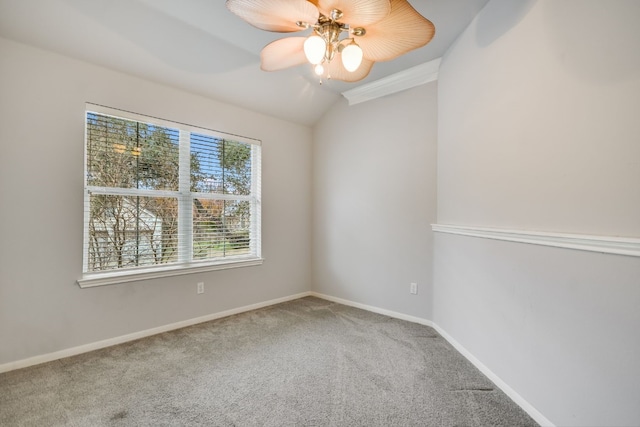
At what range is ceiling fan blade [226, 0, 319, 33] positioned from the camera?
1.42m

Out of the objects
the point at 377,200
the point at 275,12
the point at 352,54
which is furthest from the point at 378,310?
the point at 275,12

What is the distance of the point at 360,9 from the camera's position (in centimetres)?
139

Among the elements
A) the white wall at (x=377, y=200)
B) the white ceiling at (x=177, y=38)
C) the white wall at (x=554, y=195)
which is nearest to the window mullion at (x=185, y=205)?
the white ceiling at (x=177, y=38)

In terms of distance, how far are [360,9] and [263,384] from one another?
2279mm

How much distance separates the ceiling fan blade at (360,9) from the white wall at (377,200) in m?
1.84

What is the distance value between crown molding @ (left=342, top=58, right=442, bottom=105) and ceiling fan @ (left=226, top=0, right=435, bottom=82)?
1353mm

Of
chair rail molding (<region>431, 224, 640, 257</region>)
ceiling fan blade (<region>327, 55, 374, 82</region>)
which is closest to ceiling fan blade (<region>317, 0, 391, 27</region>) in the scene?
ceiling fan blade (<region>327, 55, 374, 82</region>)

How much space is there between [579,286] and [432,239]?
1.63 meters

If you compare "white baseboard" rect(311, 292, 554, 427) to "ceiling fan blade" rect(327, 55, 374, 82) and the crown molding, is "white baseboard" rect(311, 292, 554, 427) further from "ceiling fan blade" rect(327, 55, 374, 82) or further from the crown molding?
the crown molding

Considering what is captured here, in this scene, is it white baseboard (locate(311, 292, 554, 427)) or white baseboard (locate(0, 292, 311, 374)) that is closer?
white baseboard (locate(311, 292, 554, 427))

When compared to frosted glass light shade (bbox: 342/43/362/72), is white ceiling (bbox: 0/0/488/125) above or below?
above

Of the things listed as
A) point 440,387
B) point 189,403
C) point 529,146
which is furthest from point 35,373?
point 529,146

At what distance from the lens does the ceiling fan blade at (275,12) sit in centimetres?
142

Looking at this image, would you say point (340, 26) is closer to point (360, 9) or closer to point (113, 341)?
point (360, 9)
